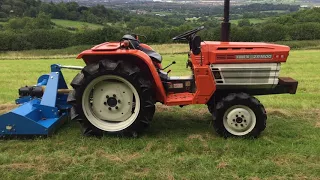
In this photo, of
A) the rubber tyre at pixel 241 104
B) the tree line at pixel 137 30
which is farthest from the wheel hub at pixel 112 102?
the tree line at pixel 137 30

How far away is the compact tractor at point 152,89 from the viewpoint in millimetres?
4766

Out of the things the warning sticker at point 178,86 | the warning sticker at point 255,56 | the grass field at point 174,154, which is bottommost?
the grass field at point 174,154

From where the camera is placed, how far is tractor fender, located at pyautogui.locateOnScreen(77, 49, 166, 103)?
4758mm

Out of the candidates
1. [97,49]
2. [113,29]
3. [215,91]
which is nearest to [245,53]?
[215,91]

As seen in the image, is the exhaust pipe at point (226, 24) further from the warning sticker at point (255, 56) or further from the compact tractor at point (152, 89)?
the warning sticker at point (255, 56)

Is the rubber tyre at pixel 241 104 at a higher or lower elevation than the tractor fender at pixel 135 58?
lower

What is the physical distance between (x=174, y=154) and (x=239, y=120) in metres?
1.05

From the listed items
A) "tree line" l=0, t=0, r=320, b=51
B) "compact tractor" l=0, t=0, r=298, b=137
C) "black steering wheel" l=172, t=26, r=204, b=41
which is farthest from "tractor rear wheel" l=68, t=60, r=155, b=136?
"tree line" l=0, t=0, r=320, b=51

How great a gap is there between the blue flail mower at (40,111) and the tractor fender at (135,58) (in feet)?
2.45

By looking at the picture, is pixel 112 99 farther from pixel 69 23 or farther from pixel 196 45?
pixel 69 23

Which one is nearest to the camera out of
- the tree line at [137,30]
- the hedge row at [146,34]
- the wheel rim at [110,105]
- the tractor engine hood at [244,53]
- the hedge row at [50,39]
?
the tractor engine hood at [244,53]

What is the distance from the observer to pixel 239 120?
4828mm

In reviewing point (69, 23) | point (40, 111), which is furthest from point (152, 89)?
point (69, 23)

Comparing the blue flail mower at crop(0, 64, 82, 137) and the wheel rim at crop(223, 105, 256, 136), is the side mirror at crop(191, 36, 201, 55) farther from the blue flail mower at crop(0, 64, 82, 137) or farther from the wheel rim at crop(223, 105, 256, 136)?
the blue flail mower at crop(0, 64, 82, 137)
